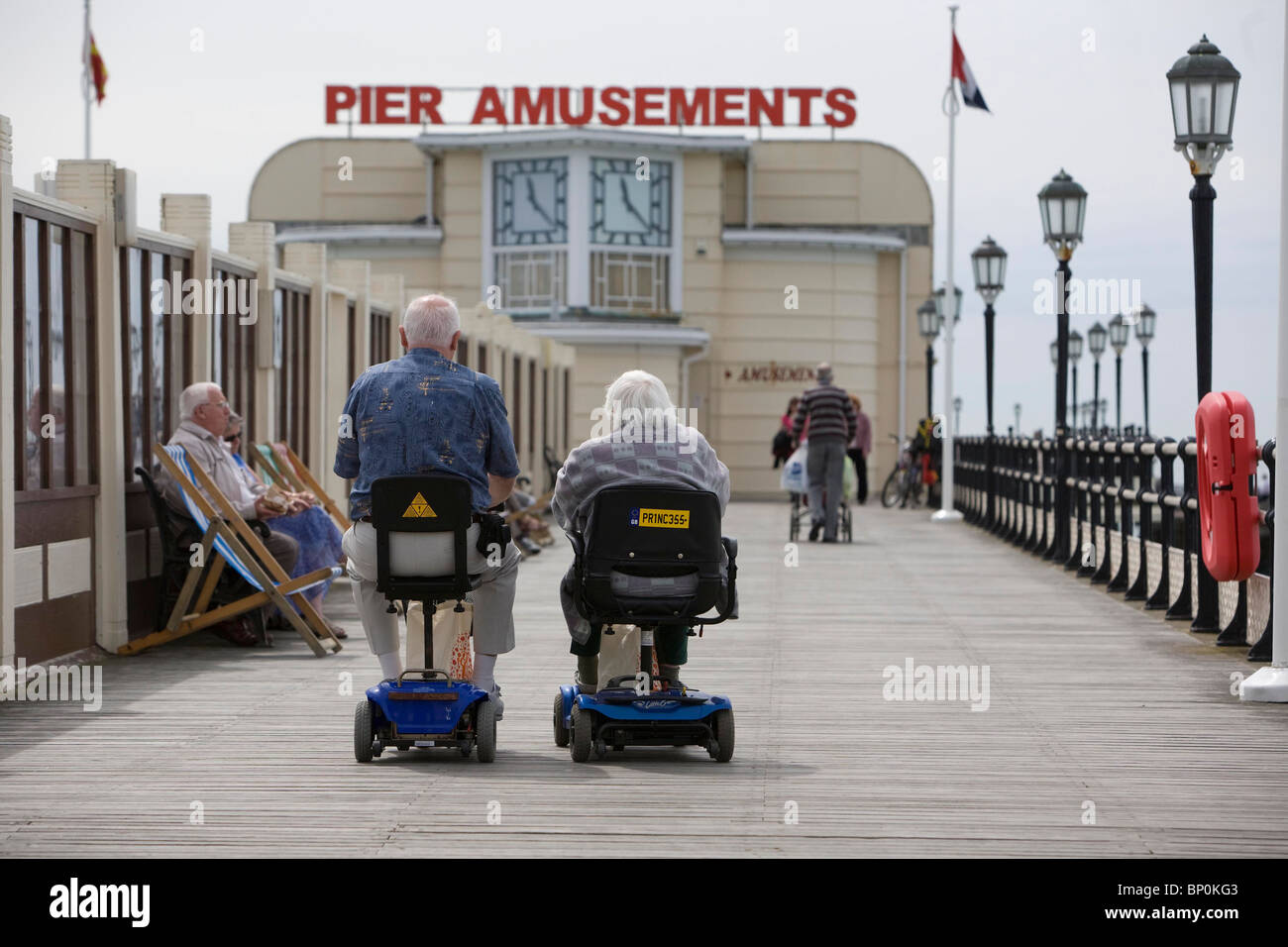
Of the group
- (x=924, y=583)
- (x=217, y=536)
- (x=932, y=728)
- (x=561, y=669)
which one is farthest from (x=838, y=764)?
(x=924, y=583)

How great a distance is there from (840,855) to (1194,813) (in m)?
1.36

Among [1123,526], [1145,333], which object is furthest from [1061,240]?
[1145,333]

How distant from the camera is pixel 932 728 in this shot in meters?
7.85

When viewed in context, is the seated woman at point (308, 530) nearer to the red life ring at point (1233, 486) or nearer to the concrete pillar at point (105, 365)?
the concrete pillar at point (105, 365)

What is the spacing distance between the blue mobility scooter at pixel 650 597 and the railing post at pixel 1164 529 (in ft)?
21.2

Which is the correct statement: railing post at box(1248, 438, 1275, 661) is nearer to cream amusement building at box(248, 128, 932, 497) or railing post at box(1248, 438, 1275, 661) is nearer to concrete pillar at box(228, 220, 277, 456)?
concrete pillar at box(228, 220, 277, 456)

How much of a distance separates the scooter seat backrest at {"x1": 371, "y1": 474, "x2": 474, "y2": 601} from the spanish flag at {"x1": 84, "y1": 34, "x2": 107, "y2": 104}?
28083 mm

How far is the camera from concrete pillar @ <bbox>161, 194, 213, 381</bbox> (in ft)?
38.1

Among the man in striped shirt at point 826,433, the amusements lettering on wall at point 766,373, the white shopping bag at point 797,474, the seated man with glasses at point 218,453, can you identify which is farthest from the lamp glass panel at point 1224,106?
the amusements lettering on wall at point 766,373

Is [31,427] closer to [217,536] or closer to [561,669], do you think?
[217,536]

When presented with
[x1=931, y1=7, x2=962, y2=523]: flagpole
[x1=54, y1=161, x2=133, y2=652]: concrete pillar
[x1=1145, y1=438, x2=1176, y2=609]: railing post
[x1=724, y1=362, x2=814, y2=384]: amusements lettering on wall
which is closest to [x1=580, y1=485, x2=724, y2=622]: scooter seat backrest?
[x1=54, y1=161, x2=133, y2=652]: concrete pillar

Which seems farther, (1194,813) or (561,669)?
(561,669)
